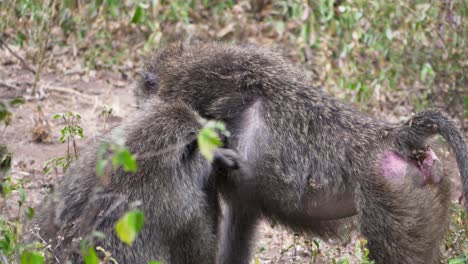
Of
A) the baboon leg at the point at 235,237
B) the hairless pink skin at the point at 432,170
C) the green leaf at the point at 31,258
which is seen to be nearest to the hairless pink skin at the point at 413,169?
the hairless pink skin at the point at 432,170

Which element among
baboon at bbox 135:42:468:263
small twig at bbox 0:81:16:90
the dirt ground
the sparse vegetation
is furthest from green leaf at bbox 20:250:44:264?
small twig at bbox 0:81:16:90

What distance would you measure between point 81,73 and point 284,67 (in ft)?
9.19

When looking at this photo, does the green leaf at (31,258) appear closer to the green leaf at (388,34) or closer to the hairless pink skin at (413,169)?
the hairless pink skin at (413,169)

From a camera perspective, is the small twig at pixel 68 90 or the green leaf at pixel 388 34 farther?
the small twig at pixel 68 90

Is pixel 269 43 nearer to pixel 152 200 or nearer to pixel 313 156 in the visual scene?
pixel 313 156

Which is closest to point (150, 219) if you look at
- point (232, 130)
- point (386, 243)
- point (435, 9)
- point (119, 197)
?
point (119, 197)

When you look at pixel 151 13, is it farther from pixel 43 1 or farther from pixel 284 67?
pixel 284 67

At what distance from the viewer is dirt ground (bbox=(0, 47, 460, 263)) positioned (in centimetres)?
450

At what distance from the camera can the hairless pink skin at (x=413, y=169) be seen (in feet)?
11.3

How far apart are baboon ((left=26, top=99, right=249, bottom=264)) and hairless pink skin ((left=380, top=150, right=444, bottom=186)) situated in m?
0.59

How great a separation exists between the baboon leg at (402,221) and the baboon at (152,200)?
568 mm

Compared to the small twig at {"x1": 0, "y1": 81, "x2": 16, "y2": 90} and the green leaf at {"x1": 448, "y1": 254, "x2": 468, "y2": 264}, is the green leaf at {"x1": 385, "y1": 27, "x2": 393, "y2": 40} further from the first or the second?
the small twig at {"x1": 0, "y1": 81, "x2": 16, "y2": 90}

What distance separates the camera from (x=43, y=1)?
6031 mm

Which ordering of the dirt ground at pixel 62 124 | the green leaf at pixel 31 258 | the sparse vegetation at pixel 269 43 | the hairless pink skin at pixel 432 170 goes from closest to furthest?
the green leaf at pixel 31 258
the hairless pink skin at pixel 432 170
the dirt ground at pixel 62 124
the sparse vegetation at pixel 269 43
